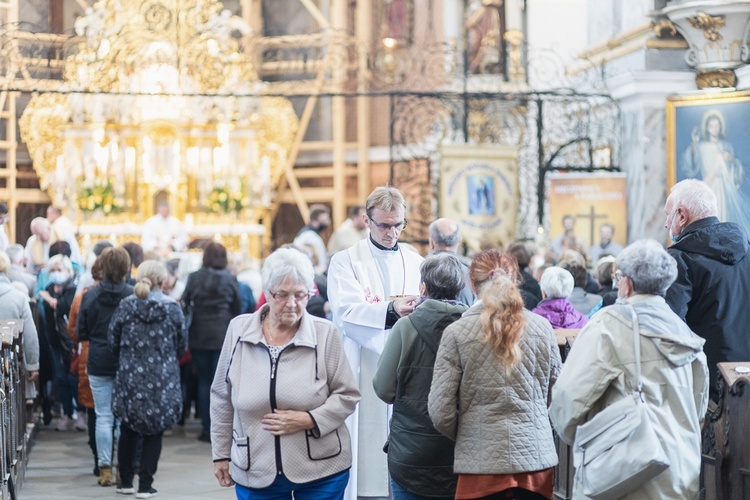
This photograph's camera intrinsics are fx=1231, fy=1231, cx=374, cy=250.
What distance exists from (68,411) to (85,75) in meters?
8.37

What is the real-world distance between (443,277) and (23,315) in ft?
14.6

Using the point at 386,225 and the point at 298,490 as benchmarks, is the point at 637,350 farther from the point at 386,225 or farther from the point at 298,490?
the point at 386,225

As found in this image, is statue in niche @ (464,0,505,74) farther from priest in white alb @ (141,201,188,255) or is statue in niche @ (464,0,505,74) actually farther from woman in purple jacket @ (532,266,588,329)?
woman in purple jacket @ (532,266,588,329)

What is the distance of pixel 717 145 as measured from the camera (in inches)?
454

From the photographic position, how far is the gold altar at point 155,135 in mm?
17656

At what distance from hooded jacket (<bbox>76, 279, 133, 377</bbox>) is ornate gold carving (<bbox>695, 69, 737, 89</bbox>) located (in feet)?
21.5

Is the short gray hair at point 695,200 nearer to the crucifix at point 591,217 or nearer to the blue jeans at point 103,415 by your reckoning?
the blue jeans at point 103,415

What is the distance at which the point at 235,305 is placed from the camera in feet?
32.3

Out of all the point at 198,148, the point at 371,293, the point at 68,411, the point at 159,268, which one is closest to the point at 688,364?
the point at 371,293

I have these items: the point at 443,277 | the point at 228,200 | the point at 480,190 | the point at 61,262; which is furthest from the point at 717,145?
the point at 228,200

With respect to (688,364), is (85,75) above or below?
above

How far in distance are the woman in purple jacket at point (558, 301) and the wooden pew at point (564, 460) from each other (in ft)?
0.77

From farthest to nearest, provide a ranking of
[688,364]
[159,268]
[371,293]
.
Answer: [159,268], [371,293], [688,364]

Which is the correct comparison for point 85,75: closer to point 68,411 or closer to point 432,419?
point 68,411
